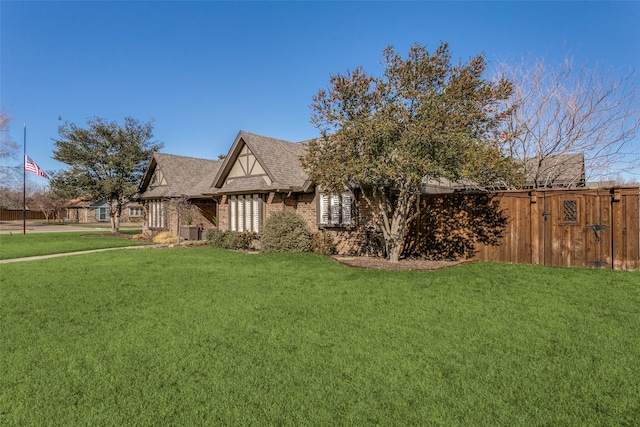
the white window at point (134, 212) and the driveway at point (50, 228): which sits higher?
the white window at point (134, 212)

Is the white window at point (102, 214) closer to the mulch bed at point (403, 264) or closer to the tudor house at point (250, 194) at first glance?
the tudor house at point (250, 194)

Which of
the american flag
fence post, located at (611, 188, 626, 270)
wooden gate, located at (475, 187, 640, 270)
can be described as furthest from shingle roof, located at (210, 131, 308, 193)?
the american flag

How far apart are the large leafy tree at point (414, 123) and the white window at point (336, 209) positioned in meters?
3.71

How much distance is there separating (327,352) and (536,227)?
8.62 m

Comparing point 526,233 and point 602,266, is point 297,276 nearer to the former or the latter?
point 526,233

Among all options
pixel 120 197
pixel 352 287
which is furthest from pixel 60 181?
pixel 352 287

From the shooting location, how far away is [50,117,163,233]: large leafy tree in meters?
25.8

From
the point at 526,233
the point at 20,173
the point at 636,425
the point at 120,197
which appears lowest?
the point at 636,425

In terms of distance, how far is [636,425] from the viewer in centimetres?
A: 299

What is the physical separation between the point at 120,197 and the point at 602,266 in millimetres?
28723

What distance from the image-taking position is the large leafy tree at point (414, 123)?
9.27 m

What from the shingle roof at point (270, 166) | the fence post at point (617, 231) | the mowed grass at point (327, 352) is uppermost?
the shingle roof at point (270, 166)

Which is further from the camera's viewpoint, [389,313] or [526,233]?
[526,233]

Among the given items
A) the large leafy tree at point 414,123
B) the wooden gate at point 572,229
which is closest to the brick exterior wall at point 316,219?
the large leafy tree at point 414,123
